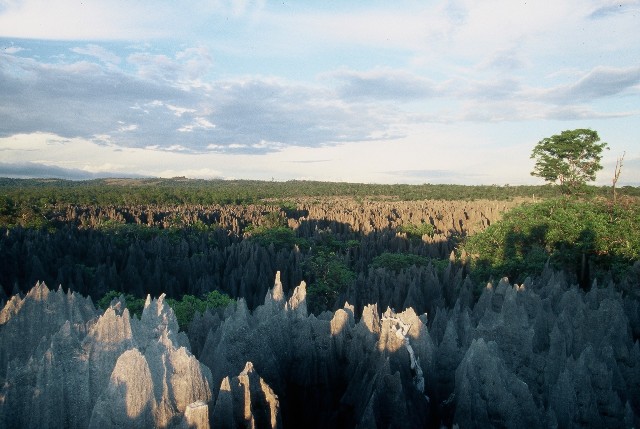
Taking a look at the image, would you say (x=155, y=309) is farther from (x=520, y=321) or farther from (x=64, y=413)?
(x=520, y=321)

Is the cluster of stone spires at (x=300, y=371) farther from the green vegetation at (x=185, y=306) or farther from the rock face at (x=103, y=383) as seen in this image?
the green vegetation at (x=185, y=306)

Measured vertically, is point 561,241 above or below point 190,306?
above

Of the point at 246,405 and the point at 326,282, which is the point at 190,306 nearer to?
the point at 326,282

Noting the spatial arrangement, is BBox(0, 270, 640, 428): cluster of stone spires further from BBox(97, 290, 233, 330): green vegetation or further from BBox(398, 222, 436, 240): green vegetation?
BBox(398, 222, 436, 240): green vegetation

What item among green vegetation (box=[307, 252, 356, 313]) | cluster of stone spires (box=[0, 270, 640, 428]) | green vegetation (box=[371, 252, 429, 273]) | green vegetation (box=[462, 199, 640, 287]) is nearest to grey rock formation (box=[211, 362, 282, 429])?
cluster of stone spires (box=[0, 270, 640, 428])

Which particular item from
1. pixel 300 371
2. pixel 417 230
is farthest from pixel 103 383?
pixel 417 230

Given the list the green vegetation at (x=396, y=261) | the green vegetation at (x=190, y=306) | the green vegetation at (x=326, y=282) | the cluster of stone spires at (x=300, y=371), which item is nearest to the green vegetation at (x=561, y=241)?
the green vegetation at (x=396, y=261)

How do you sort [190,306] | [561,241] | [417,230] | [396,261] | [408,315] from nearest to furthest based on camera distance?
1. [408,315]
2. [190,306]
3. [561,241]
4. [396,261]
5. [417,230]
